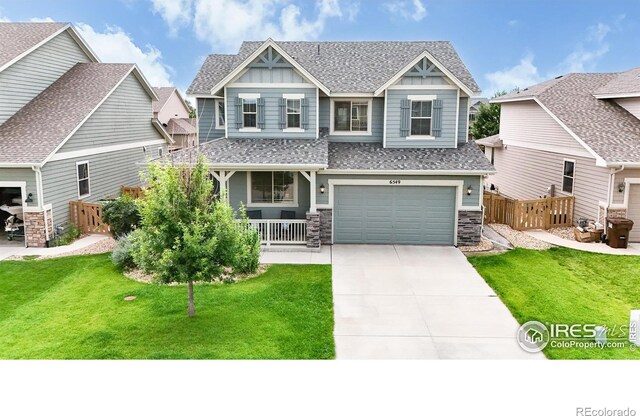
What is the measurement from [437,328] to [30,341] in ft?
25.5

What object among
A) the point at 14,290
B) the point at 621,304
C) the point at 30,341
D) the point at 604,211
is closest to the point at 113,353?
the point at 30,341

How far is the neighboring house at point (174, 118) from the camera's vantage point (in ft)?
148

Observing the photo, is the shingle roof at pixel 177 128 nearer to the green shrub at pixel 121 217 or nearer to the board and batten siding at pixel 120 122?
the board and batten siding at pixel 120 122

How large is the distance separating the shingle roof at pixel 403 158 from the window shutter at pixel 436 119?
2.19 ft

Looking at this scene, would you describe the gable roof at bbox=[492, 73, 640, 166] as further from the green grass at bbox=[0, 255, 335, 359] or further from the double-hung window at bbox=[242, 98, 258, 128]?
the double-hung window at bbox=[242, 98, 258, 128]

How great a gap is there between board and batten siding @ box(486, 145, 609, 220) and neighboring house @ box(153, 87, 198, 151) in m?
27.4

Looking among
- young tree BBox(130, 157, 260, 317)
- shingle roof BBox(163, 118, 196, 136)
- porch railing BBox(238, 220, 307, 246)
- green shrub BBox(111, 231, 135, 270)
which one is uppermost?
shingle roof BBox(163, 118, 196, 136)

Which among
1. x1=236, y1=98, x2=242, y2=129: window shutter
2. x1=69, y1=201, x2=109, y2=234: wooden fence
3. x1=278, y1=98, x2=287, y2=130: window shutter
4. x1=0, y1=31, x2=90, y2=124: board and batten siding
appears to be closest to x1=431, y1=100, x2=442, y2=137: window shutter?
x1=278, y1=98, x2=287, y2=130: window shutter

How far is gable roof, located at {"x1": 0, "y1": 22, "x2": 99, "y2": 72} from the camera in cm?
1844

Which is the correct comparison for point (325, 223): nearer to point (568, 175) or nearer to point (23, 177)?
point (23, 177)

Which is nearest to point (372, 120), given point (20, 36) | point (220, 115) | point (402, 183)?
point (402, 183)

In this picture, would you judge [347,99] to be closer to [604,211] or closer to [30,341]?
[604,211]

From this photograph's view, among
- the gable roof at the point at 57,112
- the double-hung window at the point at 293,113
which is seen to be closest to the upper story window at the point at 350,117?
the double-hung window at the point at 293,113

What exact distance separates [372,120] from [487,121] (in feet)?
76.1
